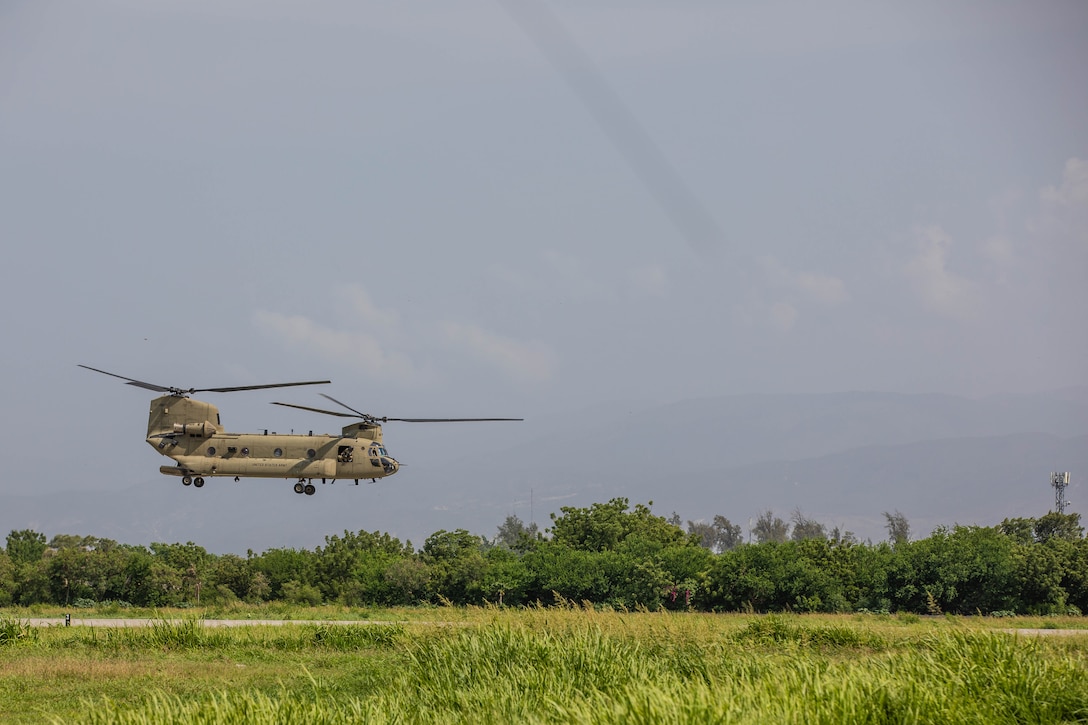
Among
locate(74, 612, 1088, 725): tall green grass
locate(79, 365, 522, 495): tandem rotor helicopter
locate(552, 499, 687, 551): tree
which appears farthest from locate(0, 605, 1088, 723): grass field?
locate(552, 499, 687, 551): tree

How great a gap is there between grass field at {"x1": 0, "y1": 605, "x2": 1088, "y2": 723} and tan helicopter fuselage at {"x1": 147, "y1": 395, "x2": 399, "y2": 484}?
1321 centimetres

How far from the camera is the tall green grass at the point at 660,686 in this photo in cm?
1636

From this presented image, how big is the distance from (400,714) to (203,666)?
1356 cm

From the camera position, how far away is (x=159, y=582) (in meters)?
71.1

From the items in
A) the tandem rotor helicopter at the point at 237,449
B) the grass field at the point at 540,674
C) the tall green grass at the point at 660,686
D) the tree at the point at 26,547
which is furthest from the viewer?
the tree at the point at 26,547

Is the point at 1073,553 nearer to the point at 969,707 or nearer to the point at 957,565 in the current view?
the point at 957,565

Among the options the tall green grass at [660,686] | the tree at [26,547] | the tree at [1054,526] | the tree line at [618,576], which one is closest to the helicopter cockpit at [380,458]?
the tree line at [618,576]

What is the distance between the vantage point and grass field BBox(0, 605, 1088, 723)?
55.0 ft

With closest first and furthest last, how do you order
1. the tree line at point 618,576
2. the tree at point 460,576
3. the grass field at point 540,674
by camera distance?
the grass field at point 540,674 → the tree line at point 618,576 → the tree at point 460,576

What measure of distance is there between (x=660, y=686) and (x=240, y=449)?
36409mm

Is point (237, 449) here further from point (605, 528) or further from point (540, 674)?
point (605, 528)

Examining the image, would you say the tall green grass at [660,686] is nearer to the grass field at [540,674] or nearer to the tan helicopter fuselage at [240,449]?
the grass field at [540,674]

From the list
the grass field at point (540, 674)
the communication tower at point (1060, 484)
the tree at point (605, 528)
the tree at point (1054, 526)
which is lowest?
the grass field at point (540, 674)

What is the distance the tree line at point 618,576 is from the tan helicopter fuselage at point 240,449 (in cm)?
1724
